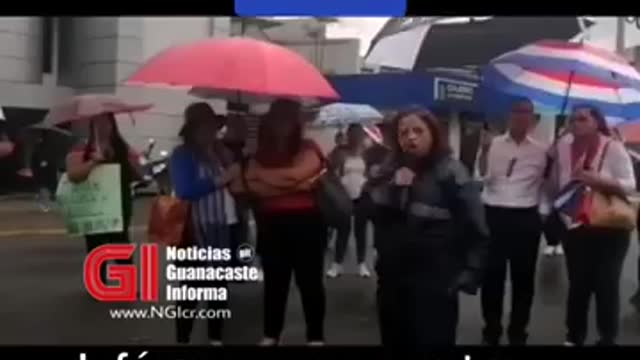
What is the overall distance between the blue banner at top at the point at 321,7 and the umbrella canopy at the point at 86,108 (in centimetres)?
55

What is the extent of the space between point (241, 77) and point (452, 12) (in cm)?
87

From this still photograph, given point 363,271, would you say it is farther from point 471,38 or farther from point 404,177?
point 471,38

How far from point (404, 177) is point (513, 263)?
1.85 ft

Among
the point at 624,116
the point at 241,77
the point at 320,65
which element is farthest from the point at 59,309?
the point at 624,116

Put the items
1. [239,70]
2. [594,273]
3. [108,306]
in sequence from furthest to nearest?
[594,273], [108,306], [239,70]

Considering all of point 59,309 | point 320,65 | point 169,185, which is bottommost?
point 59,309

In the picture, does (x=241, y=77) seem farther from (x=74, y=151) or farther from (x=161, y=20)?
(x=74, y=151)

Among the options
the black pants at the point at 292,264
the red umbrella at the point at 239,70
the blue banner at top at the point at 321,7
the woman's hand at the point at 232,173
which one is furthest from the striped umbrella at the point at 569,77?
the woman's hand at the point at 232,173

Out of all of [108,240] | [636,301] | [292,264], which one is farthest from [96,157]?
[636,301]

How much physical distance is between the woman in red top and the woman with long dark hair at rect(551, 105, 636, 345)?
38.7 inches

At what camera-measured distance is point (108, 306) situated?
12.6ft

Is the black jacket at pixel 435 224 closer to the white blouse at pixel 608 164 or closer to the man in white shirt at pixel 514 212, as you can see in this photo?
the man in white shirt at pixel 514 212

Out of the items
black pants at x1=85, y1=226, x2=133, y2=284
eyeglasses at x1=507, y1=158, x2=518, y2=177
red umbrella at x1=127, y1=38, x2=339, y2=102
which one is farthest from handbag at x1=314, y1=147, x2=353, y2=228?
black pants at x1=85, y1=226, x2=133, y2=284

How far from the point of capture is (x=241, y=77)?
12.3 ft
